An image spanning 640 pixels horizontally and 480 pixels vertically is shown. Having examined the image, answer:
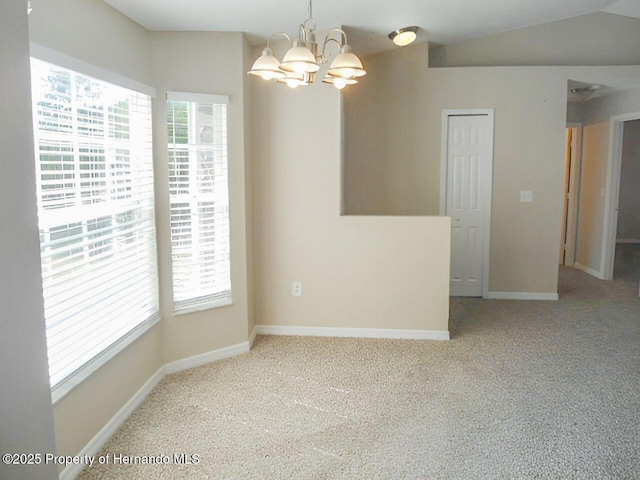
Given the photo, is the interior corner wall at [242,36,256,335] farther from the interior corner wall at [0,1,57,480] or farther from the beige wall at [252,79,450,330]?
the interior corner wall at [0,1,57,480]

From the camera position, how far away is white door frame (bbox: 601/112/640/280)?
5.93 meters

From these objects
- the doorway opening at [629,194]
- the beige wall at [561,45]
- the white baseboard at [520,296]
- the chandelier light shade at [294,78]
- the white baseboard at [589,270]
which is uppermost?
the beige wall at [561,45]

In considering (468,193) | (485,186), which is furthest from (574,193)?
(468,193)

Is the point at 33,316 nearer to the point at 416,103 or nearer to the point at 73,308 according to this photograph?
the point at 73,308

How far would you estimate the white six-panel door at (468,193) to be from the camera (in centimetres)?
530

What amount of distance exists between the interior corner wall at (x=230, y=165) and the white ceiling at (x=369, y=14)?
141mm

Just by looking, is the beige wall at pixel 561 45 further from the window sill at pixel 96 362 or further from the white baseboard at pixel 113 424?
the white baseboard at pixel 113 424

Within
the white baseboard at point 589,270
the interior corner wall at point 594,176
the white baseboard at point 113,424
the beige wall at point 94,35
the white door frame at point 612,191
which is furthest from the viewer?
the white baseboard at point 589,270

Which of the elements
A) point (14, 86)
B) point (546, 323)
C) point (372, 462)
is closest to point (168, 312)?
point (372, 462)

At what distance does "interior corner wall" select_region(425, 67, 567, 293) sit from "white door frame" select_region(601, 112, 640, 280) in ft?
3.88

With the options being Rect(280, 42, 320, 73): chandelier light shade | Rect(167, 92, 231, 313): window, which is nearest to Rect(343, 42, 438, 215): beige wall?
Rect(167, 92, 231, 313): window

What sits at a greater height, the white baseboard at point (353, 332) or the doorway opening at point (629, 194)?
the doorway opening at point (629, 194)

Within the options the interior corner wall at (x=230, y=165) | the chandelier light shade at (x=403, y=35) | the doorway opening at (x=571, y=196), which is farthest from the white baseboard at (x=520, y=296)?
the interior corner wall at (x=230, y=165)

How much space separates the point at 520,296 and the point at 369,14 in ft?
11.1
